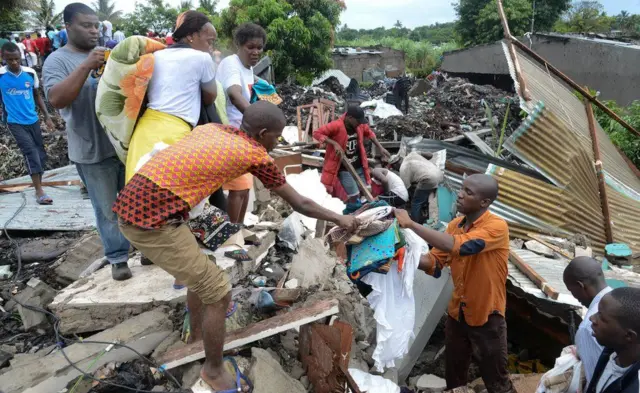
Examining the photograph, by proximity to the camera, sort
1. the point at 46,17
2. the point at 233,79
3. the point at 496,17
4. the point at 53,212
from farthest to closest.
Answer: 1. the point at 46,17
2. the point at 496,17
3. the point at 53,212
4. the point at 233,79

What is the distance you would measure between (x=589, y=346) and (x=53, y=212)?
17.6 feet

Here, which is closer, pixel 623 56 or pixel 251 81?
pixel 251 81

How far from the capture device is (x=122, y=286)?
330 cm

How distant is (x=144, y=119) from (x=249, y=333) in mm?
1449

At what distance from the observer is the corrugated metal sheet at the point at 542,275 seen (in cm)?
352

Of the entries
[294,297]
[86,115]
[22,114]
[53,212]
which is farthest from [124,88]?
[22,114]

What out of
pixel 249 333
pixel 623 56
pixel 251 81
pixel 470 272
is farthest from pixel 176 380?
pixel 623 56

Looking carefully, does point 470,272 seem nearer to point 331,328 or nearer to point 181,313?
point 331,328

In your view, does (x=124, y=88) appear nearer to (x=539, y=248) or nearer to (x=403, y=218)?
(x=403, y=218)

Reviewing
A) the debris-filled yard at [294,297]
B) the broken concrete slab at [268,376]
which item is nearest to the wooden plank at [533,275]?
the debris-filled yard at [294,297]

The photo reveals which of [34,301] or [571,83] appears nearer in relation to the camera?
[34,301]

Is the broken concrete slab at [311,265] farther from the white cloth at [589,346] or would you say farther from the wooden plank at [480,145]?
the wooden plank at [480,145]

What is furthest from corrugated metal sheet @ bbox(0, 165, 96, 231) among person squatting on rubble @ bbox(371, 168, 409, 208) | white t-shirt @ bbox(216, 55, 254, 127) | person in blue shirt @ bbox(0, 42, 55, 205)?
person squatting on rubble @ bbox(371, 168, 409, 208)

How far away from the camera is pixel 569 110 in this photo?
18.7ft
